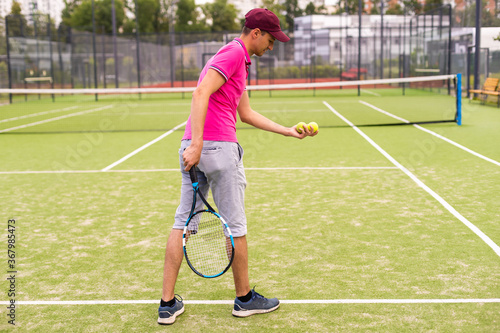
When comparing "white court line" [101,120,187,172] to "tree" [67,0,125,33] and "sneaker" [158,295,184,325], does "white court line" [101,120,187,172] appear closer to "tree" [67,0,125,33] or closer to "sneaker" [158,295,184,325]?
"sneaker" [158,295,184,325]

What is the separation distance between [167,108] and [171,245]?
19.7m

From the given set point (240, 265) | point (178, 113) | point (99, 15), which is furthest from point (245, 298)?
point (99, 15)

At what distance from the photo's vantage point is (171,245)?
3961 millimetres

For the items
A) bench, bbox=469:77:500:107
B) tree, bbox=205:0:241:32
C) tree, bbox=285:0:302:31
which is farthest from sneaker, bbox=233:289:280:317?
tree, bbox=285:0:302:31

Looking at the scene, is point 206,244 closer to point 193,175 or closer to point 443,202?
point 193,175

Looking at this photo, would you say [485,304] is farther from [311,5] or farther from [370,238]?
[311,5]

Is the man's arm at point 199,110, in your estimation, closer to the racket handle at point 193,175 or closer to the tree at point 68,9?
the racket handle at point 193,175

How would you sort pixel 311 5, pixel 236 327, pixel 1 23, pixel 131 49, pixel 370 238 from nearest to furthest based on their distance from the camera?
pixel 236 327
pixel 370 238
pixel 1 23
pixel 131 49
pixel 311 5

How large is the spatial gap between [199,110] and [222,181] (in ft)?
1.62

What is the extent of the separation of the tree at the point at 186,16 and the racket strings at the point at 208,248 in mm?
79125

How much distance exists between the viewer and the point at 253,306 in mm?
4043

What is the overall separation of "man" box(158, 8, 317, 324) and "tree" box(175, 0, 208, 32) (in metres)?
79.7

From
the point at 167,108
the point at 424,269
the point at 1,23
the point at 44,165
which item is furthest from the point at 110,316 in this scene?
the point at 1,23

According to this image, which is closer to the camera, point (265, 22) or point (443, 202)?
point (265, 22)
